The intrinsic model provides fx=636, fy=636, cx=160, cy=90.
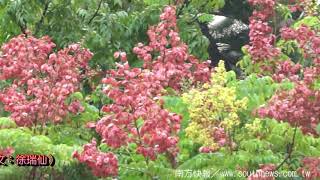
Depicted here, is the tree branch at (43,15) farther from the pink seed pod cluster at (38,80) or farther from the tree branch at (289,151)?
the tree branch at (289,151)

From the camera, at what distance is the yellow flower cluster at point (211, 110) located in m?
4.61

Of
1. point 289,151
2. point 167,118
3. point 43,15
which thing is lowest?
point 289,151

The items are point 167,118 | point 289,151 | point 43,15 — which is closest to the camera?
point 167,118

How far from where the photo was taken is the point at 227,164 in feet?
15.8

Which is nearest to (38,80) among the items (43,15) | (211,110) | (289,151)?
(211,110)

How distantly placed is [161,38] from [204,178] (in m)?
1.63

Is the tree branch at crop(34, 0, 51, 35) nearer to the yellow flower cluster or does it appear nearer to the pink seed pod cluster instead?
the pink seed pod cluster

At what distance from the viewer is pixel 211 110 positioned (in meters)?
4.64

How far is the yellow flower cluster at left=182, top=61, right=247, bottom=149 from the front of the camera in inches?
181

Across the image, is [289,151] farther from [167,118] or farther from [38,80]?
[38,80]

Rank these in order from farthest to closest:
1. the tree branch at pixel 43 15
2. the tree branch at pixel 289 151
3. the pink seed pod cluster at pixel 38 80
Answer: the tree branch at pixel 43 15
the pink seed pod cluster at pixel 38 80
the tree branch at pixel 289 151

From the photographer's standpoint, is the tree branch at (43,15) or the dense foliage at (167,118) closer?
the dense foliage at (167,118)

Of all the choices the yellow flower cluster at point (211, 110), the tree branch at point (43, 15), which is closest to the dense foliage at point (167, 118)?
the yellow flower cluster at point (211, 110)

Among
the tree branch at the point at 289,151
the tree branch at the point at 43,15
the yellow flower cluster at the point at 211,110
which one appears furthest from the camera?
the tree branch at the point at 43,15
